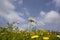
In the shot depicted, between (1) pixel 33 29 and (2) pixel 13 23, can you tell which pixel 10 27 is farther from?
(1) pixel 33 29

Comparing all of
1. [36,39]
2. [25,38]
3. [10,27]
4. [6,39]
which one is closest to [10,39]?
[6,39]

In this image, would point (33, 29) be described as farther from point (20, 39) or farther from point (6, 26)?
point (20, 39)

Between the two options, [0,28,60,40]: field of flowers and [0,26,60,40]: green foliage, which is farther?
[0,26,60,40]: green foliage

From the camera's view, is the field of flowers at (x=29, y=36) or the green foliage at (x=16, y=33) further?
the green foliage at (x=16, y=33)

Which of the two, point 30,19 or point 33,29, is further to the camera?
point 33,29

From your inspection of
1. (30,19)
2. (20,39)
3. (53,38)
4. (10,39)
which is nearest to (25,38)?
(20,39)

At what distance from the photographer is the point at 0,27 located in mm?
5844

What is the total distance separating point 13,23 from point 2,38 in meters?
1.48

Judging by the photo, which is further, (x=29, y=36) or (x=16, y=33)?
(x=16, y=33)

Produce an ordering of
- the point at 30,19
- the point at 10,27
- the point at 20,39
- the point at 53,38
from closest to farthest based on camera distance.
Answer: the point at 53,38
the point at 20,39
the point at 30,19
the point at 10,27

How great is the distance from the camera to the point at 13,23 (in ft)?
19.1

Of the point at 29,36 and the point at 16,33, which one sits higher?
the point at 16,33

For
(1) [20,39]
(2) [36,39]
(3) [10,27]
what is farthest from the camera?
(3) [10,27]

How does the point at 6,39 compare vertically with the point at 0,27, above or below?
below
